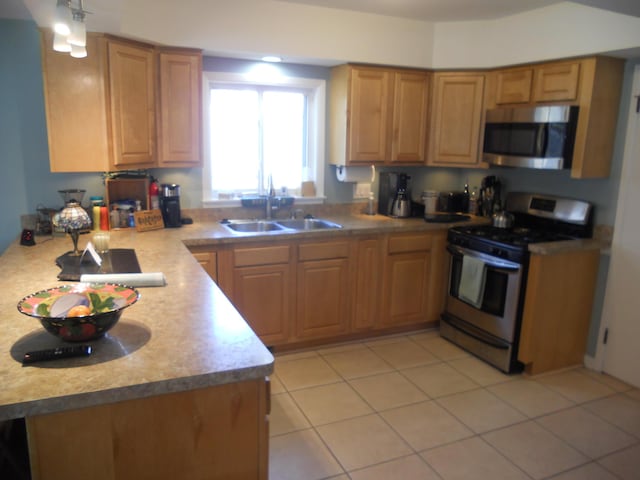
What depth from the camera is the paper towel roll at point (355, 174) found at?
391cm

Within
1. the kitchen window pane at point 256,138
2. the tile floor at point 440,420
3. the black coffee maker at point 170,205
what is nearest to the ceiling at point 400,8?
the kitchen window pane at point 256,138

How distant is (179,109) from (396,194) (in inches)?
73.5

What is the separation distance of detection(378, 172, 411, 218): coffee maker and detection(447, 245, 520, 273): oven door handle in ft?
1.84

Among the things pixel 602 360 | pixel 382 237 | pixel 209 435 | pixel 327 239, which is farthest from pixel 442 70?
pixel 209 435

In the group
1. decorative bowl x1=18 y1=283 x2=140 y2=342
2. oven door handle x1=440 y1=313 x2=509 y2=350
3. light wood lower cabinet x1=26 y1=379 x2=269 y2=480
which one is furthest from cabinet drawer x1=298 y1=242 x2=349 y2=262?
light wood lower cabinet x1=26 y1=379 x2=269 y2=480

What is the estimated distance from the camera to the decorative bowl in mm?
1370

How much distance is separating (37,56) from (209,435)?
2764 millimetres

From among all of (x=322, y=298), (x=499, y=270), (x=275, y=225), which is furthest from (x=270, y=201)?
(x=499, y=270)

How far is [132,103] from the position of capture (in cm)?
299

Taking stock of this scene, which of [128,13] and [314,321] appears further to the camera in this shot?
[314,321]

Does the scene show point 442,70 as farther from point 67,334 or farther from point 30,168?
point 67,334

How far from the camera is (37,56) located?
297 cm

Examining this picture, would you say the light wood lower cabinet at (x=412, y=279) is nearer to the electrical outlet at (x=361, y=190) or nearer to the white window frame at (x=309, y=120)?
the electrical outlet at (x=361, y=190)

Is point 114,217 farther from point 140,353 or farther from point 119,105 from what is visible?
point 140,353
